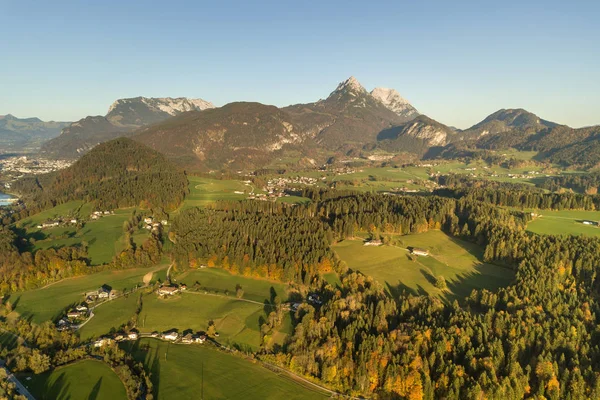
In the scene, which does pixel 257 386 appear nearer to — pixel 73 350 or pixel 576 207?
pixel 73 350

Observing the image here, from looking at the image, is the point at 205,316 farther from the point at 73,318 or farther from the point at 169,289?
the point at 73,318

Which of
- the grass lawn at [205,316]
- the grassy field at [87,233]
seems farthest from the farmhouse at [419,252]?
the grassy field at [87,233]

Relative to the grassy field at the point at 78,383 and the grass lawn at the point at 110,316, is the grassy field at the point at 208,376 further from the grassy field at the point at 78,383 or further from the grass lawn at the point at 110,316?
the grass lawn at the point at 110,316

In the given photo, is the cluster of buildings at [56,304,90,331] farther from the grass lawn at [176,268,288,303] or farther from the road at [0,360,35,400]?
the grass lawn at [176,268,288,303]

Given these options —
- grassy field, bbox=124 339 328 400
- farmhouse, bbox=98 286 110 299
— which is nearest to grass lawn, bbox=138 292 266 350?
grassy field, bbox=124 339 328 400

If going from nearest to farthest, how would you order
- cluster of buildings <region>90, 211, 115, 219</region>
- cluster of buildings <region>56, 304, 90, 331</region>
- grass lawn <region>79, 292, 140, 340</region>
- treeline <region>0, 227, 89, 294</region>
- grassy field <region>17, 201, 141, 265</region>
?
grass lawn <region>79, 292, 140, 340</region> → cluster of buildings <region>56, 304, 90, 331</region> → treeline <region>0, 227, 89, 294</region> → grassy field <region>17, 201, 141, 265</region> → cluster of buildings <region>90, 211, 115, 219</region>
